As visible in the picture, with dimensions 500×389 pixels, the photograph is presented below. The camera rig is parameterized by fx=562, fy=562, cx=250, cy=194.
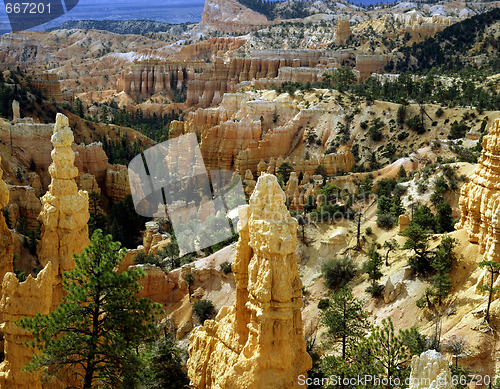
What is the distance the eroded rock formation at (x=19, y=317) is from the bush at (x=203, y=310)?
1326 centimetres

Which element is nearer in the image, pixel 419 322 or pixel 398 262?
pixel 419 322

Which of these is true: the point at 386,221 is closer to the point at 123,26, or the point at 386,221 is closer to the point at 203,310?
the point at 203,310

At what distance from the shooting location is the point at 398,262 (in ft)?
86.6

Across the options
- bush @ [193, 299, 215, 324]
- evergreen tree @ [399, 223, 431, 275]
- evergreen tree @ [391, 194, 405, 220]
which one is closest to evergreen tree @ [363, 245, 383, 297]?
evergreen tree @ [399, 223, 431, 275]

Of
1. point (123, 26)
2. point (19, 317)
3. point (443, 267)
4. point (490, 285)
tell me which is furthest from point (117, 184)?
point (123, 26)

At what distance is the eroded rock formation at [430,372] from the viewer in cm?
827

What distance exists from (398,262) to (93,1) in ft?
509

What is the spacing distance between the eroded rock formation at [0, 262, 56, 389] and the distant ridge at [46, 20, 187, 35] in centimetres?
17900

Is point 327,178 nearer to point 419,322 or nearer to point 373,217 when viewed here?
point 373,217

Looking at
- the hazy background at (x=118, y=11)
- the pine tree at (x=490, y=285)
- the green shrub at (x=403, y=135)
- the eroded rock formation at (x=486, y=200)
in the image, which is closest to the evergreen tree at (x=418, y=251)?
the eroded rock formation at (x=486, y=200)

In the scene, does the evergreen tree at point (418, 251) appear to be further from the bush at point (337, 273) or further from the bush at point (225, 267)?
the bush at point (225, 267)

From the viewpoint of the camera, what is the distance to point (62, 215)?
54.4ft

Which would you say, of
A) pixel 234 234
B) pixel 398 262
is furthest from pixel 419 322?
pixel 234 234

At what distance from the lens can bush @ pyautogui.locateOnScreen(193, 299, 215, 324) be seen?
88.4 ft
